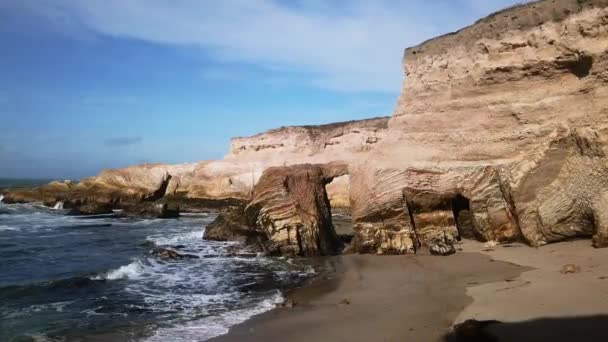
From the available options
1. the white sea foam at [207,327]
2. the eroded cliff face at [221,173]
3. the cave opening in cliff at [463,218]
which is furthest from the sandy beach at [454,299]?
the eroded cliff face at [221,173]

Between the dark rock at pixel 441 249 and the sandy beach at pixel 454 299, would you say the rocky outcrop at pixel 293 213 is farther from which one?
the dark rock at pixel 441 249

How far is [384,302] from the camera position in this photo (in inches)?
340

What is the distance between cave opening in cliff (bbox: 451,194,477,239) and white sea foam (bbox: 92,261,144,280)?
789 centimetres

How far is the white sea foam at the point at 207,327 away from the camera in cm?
764

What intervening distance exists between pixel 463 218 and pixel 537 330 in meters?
7.29

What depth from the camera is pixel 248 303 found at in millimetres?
9500

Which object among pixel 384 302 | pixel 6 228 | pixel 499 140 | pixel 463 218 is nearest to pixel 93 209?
pixel 6 228

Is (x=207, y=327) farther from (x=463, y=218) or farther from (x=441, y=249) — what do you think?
(x=463, y=218)

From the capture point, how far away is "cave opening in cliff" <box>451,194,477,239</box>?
12.9 metres

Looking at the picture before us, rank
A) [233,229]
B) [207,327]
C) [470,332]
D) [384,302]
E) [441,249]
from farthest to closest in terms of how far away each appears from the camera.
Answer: [233,229] < [441,249] < [384,302] < [207,327] < [470,332]

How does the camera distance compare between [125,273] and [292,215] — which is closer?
[125,273]

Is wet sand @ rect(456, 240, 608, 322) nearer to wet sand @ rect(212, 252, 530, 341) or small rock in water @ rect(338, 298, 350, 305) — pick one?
wet sand @ rect(212, 252, 530, 341)

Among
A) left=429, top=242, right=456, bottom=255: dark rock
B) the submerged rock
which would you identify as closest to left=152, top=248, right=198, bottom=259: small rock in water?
left=429, top=242, right=456, bottom=255: dark rock

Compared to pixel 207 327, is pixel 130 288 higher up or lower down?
higher up
